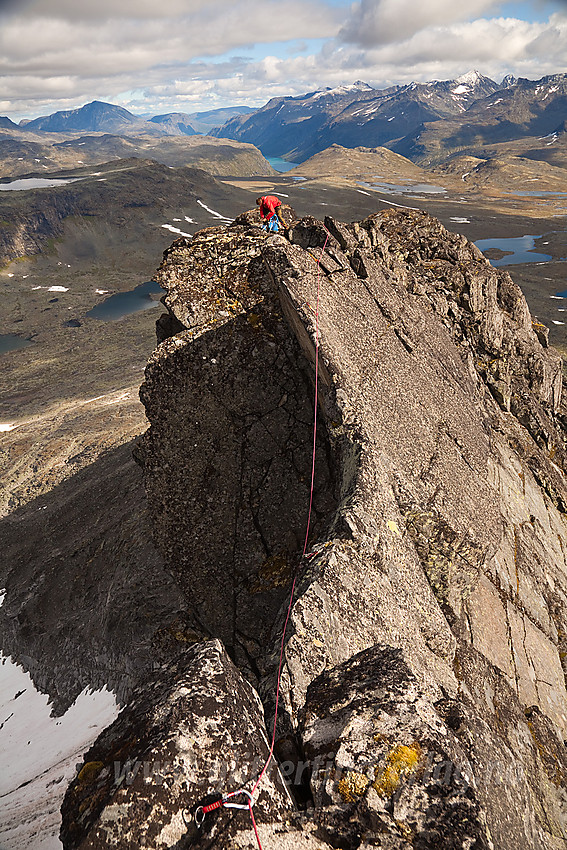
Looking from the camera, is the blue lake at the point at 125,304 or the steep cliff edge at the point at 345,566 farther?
the blue lake at the point at 125,304

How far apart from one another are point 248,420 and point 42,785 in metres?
19.7

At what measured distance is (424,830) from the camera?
6652 millimetres

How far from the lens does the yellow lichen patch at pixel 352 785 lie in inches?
279

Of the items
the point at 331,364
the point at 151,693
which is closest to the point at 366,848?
the point at 151,693

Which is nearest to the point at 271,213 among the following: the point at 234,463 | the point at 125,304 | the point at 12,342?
the point at 234,463

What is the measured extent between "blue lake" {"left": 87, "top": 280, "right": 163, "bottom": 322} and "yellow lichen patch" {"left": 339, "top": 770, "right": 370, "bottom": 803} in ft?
466

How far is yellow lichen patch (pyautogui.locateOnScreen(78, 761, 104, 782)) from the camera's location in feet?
23.5

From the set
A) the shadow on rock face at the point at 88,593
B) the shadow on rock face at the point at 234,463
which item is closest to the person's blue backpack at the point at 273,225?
the shadow on rock face at the point at 234,463

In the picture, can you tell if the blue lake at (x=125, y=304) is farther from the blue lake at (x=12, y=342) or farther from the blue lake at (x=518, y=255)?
the blue lake at (x=518, y=255)

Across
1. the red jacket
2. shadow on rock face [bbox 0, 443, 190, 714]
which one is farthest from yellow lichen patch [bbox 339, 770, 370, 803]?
the red jacket

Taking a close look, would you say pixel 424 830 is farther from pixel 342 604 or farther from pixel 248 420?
pixel 248 420

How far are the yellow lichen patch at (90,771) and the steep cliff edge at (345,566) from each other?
60mm

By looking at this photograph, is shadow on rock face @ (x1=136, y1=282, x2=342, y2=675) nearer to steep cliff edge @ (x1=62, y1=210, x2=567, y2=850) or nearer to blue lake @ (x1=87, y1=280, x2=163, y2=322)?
steep cliff edge @ (x1=62, y1=210, x2=567, y2=850)

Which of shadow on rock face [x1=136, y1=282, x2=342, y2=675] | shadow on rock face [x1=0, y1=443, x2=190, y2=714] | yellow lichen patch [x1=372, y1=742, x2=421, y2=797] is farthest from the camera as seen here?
A: shadow on rock face [x1=0, y1=443, x2=190, y2=714]
